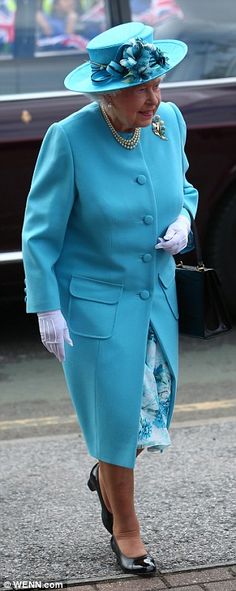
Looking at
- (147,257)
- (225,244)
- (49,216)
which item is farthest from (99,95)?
(225,244)

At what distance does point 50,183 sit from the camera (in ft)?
10.5

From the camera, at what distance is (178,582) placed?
335 centimetres

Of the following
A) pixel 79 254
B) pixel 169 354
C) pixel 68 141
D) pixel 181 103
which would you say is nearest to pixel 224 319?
pixel 169 354

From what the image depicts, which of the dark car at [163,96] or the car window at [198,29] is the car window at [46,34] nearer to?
the dark car at [163,96]

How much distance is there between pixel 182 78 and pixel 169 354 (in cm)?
333

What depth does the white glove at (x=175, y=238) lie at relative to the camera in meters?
3.31

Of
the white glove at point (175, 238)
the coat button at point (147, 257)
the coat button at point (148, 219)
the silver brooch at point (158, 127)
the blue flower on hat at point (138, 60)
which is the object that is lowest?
the coat button at point (147, 257)

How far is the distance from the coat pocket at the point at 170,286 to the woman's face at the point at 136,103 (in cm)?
45

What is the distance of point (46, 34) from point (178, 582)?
3.98 metres

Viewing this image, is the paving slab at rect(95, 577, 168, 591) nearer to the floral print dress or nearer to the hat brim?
the floral print dress

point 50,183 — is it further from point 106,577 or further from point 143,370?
point 106,577

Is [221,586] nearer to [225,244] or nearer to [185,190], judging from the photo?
[185,190]

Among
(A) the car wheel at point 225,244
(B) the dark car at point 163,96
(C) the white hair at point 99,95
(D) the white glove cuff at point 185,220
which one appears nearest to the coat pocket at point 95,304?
(D) the white glove cuff at point 185,220

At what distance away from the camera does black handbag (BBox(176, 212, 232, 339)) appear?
347 centimetres
